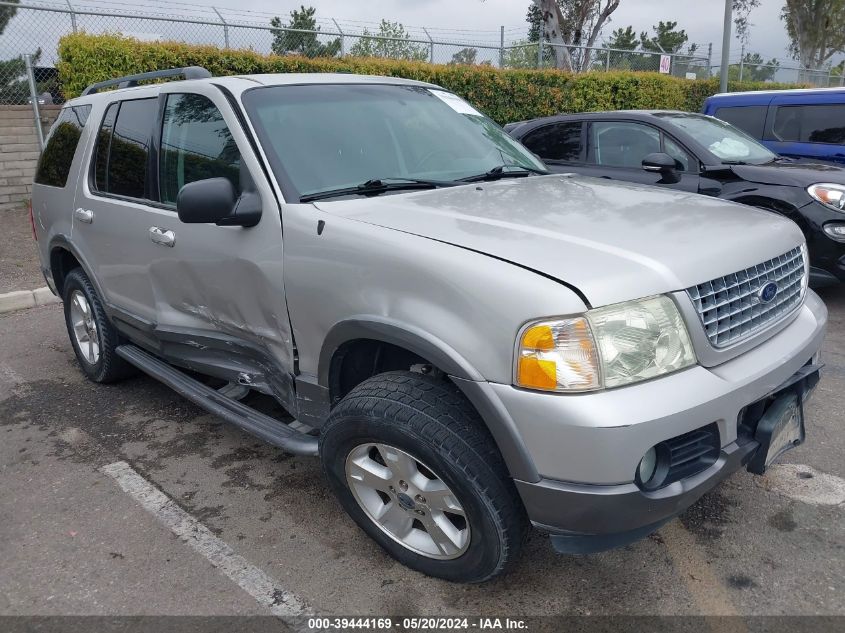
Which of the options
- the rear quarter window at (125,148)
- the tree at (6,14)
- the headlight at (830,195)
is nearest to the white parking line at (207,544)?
the rear quarter window at (125,148)

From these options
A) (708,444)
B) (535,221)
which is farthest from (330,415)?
(708,444)

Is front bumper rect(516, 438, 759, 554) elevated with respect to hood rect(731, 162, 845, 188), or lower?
lower

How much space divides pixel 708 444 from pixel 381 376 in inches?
43.8

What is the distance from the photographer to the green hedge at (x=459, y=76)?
9.38m

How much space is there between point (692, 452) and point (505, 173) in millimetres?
1728

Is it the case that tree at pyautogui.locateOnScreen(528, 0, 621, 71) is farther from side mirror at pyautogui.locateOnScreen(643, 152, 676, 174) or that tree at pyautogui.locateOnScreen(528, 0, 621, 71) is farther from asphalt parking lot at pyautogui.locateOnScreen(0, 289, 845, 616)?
asphalt parking lot at pyautogui.locateOnScreen(0, 289, 845, 616)

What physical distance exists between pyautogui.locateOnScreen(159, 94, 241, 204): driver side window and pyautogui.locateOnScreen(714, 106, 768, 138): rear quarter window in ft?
24.5

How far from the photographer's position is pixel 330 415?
8.38 feet

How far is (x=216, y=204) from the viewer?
2.66 meters

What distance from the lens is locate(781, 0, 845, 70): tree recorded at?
35.0m

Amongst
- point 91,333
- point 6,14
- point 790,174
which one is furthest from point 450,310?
point 6,14

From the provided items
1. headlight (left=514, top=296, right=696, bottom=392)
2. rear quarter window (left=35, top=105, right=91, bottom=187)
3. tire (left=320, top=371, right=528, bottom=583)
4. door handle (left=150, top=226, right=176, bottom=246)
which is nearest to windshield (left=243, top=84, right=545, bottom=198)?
door handle (left=150, top=226, right=176, bottom=246)

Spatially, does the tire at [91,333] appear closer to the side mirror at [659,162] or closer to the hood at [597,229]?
the hood at [597,229]

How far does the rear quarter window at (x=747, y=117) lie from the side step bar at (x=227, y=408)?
7691 mm
